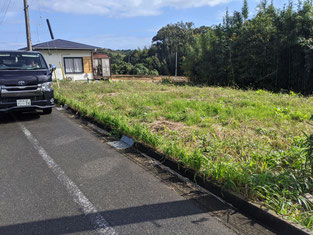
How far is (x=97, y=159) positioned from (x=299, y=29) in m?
11.5

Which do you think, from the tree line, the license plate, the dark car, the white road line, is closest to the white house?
the tree line

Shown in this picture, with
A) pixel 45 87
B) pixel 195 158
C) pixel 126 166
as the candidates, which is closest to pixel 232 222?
pixel 195 158

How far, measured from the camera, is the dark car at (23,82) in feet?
19.8

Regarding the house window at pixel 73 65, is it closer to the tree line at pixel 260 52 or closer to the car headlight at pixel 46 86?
the tree line at pixel 260 52

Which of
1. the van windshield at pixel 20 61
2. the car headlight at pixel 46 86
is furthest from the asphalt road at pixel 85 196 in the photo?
the van windshield at pixel 20 61

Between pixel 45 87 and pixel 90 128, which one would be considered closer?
pixel 90 128

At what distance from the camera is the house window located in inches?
800

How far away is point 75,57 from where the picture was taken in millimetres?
20656

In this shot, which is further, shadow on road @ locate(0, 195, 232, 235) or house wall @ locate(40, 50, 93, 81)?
house wall @ locate(40, 50, 93, 81)

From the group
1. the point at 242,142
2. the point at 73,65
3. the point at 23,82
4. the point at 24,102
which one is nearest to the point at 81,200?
the point at 242,142

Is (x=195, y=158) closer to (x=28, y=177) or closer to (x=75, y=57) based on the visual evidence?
(x=28, y=177)

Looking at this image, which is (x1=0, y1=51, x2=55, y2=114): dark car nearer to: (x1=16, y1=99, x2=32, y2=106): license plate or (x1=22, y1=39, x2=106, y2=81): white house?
(x1=16, y1=99, x2=32, y2=106): license plate

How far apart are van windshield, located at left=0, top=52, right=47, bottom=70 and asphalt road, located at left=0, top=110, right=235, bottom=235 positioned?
2.84m

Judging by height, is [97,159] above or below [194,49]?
below
